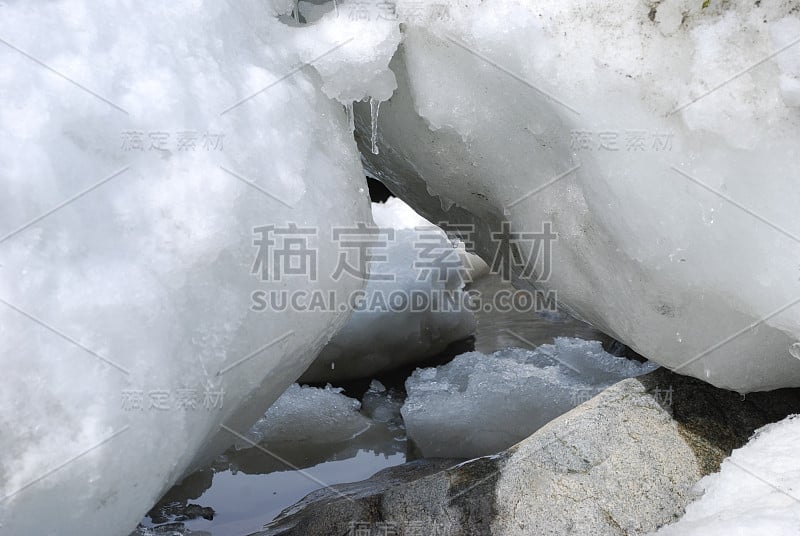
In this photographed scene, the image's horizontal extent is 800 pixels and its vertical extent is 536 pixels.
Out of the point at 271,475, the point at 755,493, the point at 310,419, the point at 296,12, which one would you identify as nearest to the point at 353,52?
the point at 296,12

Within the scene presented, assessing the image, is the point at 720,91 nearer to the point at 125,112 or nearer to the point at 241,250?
the point at 241,250

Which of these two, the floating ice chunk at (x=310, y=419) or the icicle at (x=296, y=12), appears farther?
the floating ice chunk at (x=310, y=419)

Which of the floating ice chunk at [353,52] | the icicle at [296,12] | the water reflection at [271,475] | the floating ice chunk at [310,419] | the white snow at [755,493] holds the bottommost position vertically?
the white snow at [755,493]

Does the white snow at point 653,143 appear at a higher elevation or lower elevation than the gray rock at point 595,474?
higher

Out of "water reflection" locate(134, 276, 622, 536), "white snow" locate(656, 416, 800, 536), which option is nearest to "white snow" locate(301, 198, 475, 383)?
"water reflection" locate(134, 276, 622, 536)

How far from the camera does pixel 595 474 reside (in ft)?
6.42

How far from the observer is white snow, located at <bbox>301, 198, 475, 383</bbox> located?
4.02 metres

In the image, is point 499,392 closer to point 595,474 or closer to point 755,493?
point 595,474

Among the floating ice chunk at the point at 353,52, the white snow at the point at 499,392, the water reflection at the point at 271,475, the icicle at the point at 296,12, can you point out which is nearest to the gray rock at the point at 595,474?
the water reflection at the point at 271,475

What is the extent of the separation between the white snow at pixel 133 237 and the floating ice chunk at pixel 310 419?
55.4 inches

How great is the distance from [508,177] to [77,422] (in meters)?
1.27

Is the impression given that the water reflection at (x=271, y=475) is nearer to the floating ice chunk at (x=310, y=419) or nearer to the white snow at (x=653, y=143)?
the floating ice chunk at (x=310, y=419)

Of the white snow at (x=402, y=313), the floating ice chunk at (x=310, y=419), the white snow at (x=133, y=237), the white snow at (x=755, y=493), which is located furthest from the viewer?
the white snow at (x=402, y=313)

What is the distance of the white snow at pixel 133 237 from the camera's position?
1.43 meters
